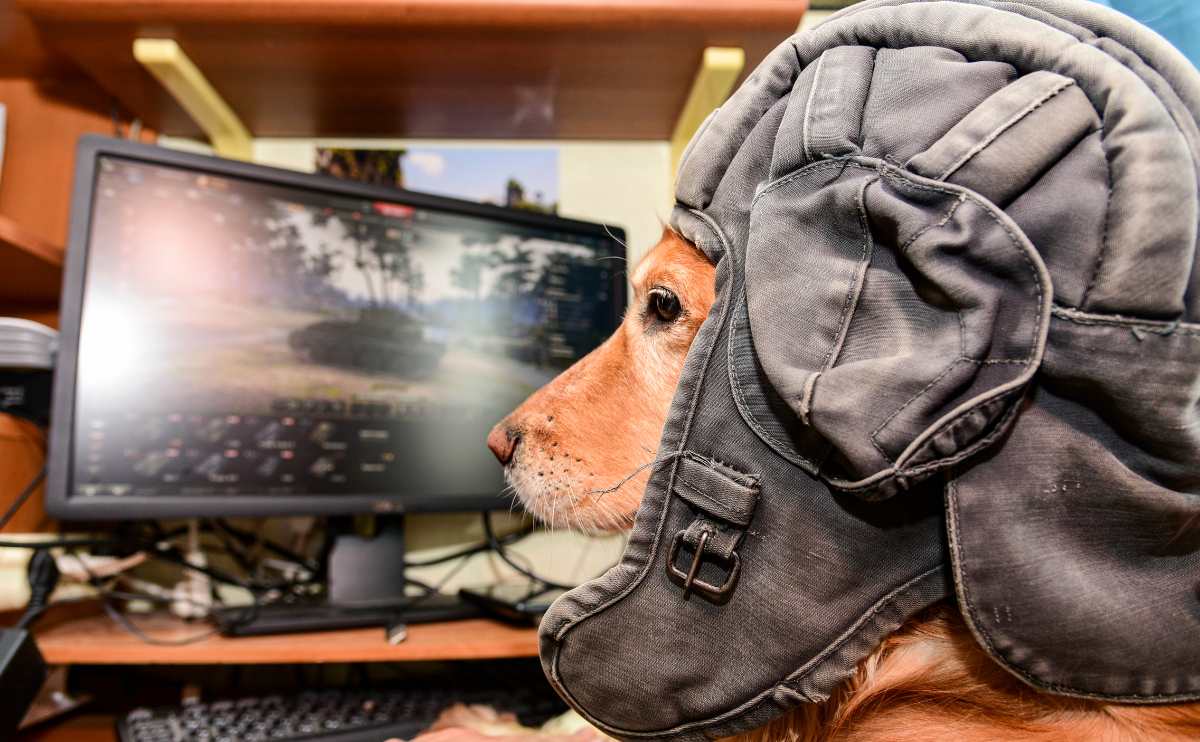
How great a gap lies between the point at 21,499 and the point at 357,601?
0.44 m

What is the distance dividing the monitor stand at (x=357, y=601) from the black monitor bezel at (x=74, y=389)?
11 cm

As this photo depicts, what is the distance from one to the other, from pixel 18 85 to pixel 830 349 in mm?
1365

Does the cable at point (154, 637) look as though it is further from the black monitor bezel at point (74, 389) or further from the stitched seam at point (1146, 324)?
the stitched seam at point (1146, 324)

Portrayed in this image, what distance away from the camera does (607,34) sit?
0.85 meters

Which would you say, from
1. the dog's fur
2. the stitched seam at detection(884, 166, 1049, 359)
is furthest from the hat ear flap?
the dog's fur

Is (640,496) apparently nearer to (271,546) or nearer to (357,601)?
(357,601)

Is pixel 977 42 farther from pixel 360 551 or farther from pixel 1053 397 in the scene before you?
pixel 360 551

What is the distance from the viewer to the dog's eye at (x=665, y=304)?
1.82ft

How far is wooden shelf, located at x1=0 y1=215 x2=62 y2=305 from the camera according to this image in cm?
80

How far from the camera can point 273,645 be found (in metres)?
0.77

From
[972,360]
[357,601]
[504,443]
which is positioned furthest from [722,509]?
[357,601]

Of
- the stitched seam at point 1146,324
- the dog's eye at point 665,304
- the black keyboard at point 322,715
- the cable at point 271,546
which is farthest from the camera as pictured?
the cable at point 271,546

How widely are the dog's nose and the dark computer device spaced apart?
33 cm

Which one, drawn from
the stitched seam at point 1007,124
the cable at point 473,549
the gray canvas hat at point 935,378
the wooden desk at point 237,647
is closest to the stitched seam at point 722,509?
the gray canvas hat at point 935,378
